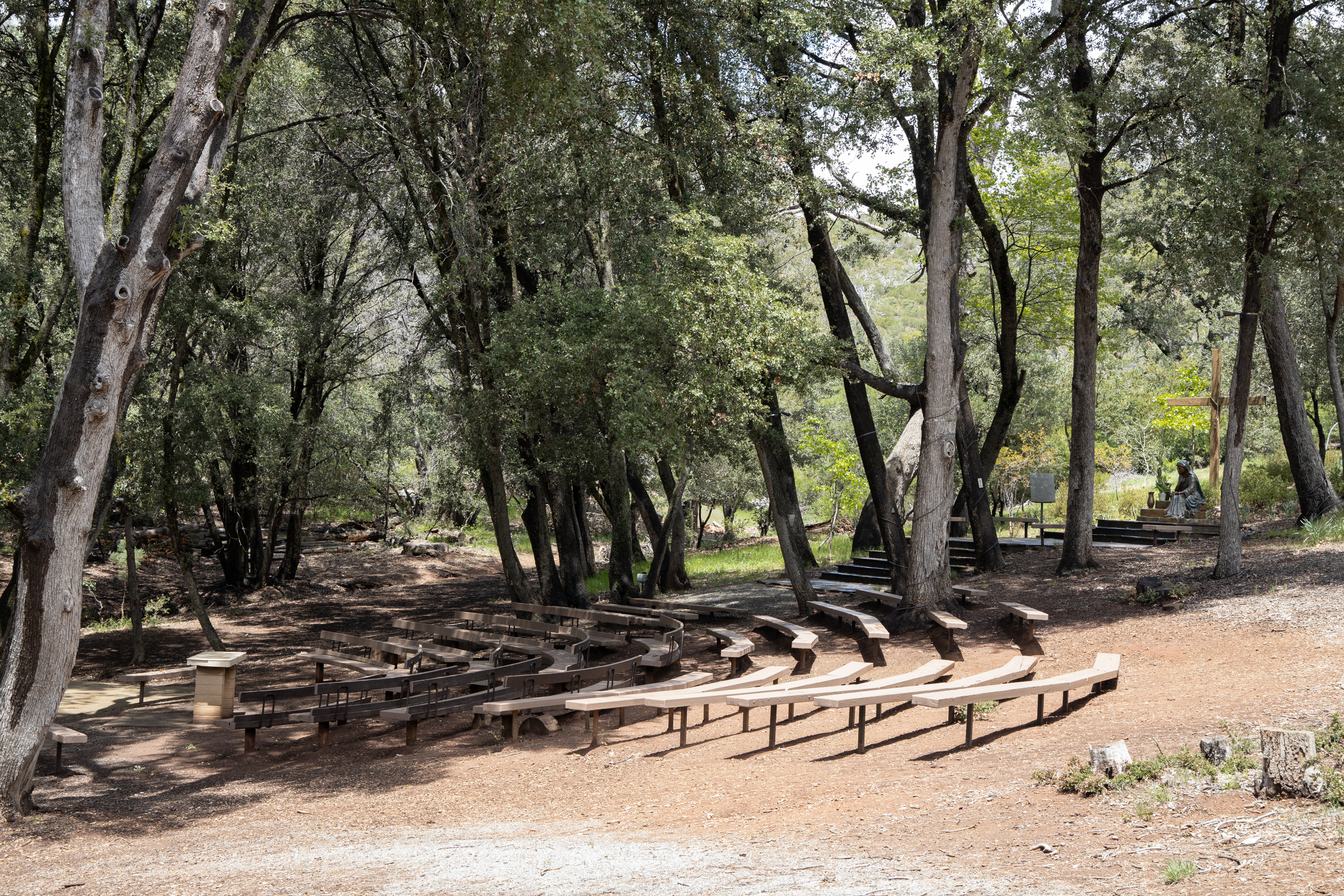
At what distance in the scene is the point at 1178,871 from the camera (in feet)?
12.7

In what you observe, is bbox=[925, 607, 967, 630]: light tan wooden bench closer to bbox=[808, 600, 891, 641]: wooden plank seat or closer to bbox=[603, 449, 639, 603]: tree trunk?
bbox=[808, 600, 891, 641]: wooden plank seat

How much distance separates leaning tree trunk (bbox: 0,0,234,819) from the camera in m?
6.81

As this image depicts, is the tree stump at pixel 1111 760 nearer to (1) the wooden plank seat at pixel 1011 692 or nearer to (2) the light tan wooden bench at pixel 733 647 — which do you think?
(1) the wooden plank seat at pixel 1011 692

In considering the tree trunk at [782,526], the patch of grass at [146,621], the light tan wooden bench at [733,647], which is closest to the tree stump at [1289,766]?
the light tan wooden bench at [733,647]

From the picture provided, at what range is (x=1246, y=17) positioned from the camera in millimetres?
13289

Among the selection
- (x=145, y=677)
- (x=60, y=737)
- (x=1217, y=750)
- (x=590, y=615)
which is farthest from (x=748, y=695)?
(x=145, y=677)

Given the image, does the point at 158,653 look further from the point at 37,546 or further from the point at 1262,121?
the point at 1262,121

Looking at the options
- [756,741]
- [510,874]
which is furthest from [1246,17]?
[510,874]

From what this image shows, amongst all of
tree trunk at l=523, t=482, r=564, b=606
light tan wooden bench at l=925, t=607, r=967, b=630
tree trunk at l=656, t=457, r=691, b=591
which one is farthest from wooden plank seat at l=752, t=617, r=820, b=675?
tree trunk at l=656, t=457, r=691, b=591

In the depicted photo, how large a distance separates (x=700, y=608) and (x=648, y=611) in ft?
3.33

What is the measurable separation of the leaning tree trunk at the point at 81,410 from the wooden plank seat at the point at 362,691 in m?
1.84

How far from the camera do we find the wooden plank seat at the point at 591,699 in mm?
7773

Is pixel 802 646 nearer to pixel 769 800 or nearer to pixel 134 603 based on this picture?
pixel 769 800

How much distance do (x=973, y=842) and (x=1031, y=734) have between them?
2622mm
